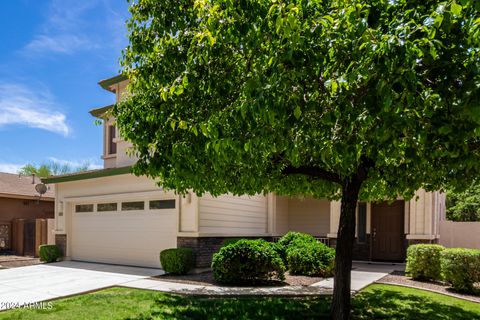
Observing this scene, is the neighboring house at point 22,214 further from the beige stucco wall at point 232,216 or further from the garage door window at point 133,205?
the beige stucco wall at point 232,216

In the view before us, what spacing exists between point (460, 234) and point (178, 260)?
11308 mm

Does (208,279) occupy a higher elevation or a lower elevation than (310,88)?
lower

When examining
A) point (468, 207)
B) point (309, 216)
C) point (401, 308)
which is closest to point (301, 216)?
point (309, 216)

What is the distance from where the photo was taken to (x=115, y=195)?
1430cm

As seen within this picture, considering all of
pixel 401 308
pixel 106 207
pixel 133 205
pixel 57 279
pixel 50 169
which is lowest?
pixel 57 279

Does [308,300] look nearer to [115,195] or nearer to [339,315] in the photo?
[339,315]

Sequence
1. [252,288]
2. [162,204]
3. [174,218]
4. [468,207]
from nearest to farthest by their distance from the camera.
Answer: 1. [252,288]
2. [174,218]
3. [162,204]
4. [468,207]

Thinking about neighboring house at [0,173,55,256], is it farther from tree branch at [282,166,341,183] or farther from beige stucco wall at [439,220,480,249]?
beige stucco wall at [439,220,480,249]

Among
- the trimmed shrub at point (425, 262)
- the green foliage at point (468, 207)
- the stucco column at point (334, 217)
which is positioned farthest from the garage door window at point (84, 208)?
the green foliage at point (468, 207)

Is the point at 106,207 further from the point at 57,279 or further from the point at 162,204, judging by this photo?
the point at 57,279

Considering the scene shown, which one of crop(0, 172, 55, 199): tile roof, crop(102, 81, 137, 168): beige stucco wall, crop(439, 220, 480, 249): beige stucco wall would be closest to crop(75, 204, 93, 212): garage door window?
crop(102, 81, 137, 168): beige stucco wall

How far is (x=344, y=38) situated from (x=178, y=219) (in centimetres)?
979

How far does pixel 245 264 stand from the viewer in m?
9.73

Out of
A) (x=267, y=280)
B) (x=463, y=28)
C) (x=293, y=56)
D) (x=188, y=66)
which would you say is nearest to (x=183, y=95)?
(x=188, y=66)
